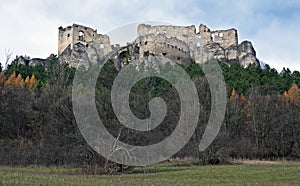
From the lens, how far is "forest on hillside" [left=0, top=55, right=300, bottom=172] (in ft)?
85.4

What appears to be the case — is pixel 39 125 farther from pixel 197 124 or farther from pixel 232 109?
pixel 232 109

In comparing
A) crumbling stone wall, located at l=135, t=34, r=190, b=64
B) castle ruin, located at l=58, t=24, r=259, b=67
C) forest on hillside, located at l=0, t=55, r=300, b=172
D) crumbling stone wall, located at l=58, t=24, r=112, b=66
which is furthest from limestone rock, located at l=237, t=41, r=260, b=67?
crumbling stone wall, located at l=58, t=24, r=112, b=66

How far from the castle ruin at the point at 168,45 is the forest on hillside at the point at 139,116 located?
17.8 m

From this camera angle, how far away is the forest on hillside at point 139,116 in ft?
A: 85.4

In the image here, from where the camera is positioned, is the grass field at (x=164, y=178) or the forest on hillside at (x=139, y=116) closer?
the grass field at (x=164, y=178)

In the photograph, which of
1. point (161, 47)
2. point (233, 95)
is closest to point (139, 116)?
point (233, 95)

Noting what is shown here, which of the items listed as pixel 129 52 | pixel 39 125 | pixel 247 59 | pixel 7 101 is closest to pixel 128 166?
pixel 39 125

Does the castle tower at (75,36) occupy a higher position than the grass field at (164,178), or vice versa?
the castle tower at (75,36)

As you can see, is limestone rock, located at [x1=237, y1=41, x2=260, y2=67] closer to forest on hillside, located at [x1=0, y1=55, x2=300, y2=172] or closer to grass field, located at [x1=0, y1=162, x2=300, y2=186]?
forest on hillside, located at [x1=0, y1=55, x2=300, y2=172]

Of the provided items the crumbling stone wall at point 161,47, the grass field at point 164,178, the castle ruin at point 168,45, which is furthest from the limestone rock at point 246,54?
the grass field at point 164,178

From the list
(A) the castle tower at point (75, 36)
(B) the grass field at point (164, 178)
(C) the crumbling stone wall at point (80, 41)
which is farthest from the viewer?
(A) the castle tower at point (75, 36)

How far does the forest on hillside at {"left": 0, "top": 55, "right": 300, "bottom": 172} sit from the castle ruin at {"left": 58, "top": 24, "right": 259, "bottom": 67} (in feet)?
58.4

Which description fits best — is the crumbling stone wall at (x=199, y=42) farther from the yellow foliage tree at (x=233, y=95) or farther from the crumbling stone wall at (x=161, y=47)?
the yellow foliage tree at (x=233, y=95)

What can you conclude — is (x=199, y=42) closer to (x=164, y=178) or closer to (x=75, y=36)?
(x=75, y=36)
